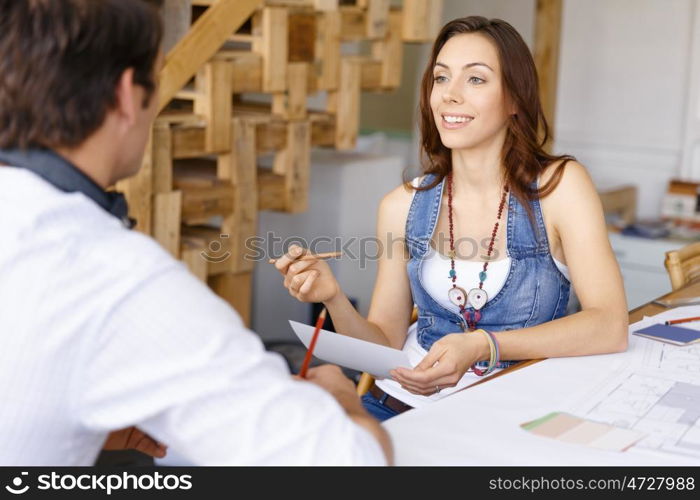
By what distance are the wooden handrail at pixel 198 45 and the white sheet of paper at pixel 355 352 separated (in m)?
1.76

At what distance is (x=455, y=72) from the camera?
2182mm

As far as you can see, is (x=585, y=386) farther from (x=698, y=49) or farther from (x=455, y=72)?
(x=698, y=49)

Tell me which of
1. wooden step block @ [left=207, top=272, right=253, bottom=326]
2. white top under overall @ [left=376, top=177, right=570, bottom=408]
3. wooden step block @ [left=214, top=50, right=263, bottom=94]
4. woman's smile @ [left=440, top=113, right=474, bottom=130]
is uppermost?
wooden step block @ [left=214, top=50, right=263, bottom=94]

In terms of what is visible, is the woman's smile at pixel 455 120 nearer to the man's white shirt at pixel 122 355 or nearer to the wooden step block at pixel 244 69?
the man's white shirt at pixel 122 355

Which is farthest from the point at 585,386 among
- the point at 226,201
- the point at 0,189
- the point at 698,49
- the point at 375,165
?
the point at 698,49

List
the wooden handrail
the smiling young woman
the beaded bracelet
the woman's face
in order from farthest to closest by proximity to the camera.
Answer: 1. the wooden handrail
2. the woman's face
3. the smiling young woman
4. the beaded bracelet

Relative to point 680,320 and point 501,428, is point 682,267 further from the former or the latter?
point 501,428

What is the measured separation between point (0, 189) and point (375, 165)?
3587 millimetres

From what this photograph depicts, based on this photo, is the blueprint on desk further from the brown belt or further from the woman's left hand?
the brown belt

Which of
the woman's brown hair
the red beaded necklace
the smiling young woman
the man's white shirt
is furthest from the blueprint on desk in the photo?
the man's white shirt

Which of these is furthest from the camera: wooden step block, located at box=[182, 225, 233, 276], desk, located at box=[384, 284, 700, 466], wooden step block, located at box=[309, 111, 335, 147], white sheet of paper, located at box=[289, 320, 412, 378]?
wooden step block, located at box=[309, 111, 335, 147]

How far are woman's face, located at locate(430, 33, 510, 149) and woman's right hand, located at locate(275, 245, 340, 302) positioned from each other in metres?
0.45

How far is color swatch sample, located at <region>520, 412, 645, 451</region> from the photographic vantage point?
54.6 inches

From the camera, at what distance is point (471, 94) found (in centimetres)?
216
